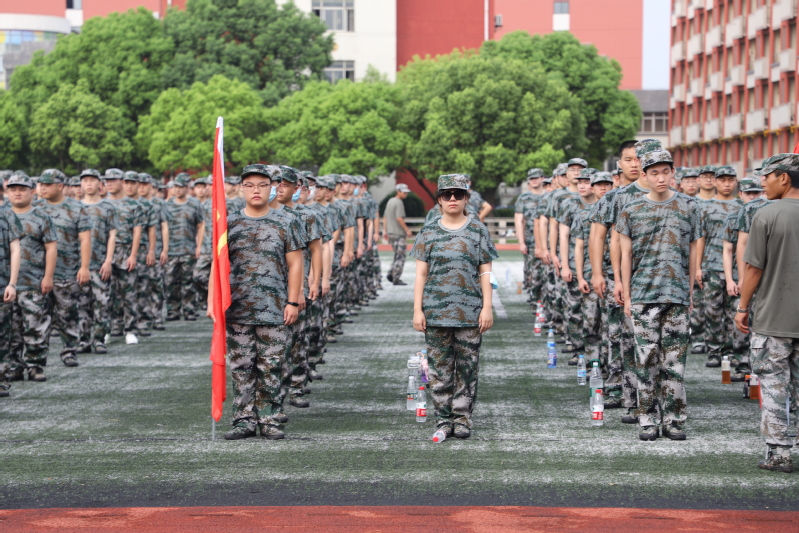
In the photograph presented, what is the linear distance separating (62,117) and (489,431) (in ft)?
184

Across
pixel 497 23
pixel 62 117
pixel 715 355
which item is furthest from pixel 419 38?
pixel 715 355

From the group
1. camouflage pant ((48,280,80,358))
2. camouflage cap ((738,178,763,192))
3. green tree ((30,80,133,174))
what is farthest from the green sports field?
green tree ((30,80,133,174))

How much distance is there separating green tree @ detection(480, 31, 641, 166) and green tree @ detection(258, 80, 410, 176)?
415 inches

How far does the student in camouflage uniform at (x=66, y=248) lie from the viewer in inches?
529

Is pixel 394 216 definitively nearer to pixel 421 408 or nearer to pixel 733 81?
pixel 421 408

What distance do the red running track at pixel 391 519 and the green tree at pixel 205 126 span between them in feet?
166

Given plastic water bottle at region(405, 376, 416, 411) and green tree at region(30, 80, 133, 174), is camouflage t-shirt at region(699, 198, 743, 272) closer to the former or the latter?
plastic water bottle at region(405, 376, 416, 411)

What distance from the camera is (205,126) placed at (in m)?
57.8

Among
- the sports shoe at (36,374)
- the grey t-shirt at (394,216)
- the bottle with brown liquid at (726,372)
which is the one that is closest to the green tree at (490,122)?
the grey t-shirt at (394,216)

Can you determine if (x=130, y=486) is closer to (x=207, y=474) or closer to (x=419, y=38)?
(x=207, y=474)

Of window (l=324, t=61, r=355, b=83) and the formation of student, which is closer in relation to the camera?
the formation of student

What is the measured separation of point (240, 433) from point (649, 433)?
3209 millimetres

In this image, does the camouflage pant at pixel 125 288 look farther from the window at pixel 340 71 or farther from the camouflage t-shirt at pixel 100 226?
the window at pixel 340 71

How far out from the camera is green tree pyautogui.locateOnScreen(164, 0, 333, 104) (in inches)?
2544
